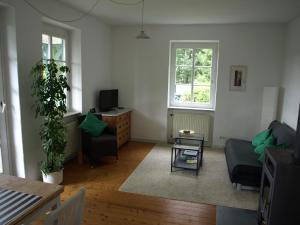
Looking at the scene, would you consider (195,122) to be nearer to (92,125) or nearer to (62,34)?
(92,125)

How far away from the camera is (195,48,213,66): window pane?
500cm

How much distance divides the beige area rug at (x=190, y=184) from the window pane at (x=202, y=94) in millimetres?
1438

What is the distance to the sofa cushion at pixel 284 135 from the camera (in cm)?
310

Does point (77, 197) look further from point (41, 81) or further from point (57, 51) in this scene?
point (57, 51)

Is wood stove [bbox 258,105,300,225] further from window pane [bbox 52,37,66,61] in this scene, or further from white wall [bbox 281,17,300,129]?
window pane [bbox 52,37,66,61]

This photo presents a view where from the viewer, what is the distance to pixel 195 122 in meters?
5.06

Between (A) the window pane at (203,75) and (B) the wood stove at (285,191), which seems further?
(A) the window pane at (203,75)

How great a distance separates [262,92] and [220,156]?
152cm

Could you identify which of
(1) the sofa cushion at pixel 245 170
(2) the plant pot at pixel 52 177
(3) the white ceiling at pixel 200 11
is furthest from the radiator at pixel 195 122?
(2) the plant pot at pixel 52 177

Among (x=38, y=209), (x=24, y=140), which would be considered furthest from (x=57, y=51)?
(x=38, y=209)

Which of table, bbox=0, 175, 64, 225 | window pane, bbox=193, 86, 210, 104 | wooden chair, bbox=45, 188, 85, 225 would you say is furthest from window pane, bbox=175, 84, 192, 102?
wooden chair, bbox=45, 188, 85, 225

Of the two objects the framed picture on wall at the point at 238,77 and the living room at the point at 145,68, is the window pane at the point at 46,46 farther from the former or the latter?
the framed picture on wall at the point at 238,77

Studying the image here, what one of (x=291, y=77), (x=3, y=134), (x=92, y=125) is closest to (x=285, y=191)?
(x=291, y=77)

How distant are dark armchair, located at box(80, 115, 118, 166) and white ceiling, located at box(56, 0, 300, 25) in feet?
6.74
